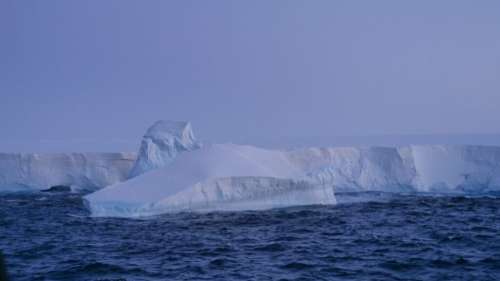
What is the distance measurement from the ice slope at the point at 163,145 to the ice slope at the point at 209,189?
4327 mm

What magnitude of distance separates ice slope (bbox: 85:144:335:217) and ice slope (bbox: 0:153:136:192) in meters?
11.6

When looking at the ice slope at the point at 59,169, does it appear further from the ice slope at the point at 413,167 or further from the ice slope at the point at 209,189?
the ice slope at the point at 209,189

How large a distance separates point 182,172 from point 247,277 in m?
8.40

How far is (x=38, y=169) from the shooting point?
2753 cm

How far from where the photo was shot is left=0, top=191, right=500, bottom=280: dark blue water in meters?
7.95

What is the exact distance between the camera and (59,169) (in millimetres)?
27812

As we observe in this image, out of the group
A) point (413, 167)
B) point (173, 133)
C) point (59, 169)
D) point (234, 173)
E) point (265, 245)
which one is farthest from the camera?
point (59, 169)

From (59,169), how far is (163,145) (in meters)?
9.02

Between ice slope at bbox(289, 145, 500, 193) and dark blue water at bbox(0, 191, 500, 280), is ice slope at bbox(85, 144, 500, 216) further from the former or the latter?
ice slope at bbox(289, 145, 500, 193)

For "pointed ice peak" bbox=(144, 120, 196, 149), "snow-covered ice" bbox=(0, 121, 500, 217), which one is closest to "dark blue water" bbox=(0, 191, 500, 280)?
"snow-covered ice" bbox=(0, 121, 500, 217)

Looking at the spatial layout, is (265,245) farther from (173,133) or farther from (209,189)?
(173,133)

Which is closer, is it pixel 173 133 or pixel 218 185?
pixel 218 185

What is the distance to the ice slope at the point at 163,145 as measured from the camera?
21.0 metres

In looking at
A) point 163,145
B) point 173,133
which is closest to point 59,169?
point 163,145
